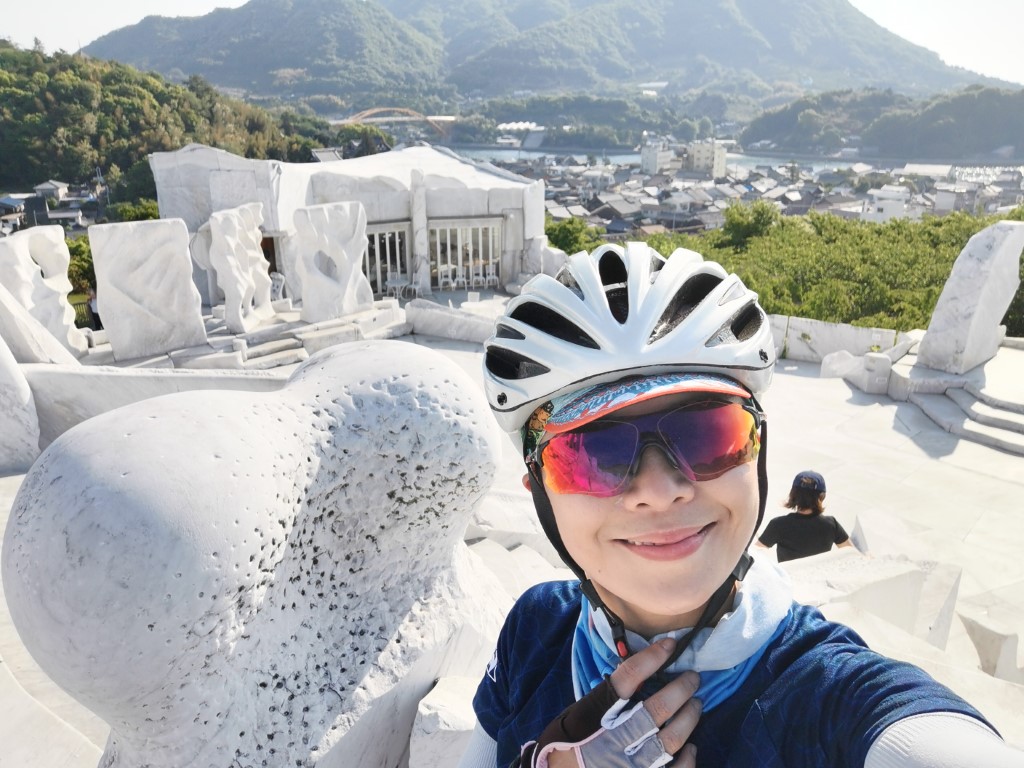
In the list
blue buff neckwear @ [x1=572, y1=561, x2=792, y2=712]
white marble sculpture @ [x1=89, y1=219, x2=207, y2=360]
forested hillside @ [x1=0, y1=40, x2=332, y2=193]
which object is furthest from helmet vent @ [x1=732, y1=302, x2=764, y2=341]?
forested hillside @ [x1=0, y1=40, x2=332, y2=193]

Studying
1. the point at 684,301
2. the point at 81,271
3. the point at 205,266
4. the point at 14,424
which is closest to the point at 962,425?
the point at 684,301

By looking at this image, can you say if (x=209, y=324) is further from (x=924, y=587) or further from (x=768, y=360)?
(x=768, y=360)

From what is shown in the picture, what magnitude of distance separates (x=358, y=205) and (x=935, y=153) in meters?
156

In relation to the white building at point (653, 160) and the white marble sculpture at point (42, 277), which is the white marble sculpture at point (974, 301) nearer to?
the white marble sculpture at point (42, 277)

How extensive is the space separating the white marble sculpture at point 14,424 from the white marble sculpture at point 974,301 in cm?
1103

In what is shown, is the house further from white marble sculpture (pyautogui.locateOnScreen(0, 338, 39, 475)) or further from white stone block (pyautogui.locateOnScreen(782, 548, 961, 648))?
white stone block (pyautogui.locateOnScreen(782, 548, 961, 648))

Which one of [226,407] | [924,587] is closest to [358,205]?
[924,587]

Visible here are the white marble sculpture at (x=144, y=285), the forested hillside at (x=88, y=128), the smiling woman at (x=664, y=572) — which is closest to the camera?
the smiling woman at (x=664, y=572)

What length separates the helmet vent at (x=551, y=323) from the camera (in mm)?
1800

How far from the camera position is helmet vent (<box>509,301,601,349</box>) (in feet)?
5.90

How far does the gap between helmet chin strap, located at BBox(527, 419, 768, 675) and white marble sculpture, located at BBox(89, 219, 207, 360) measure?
10.1 meters

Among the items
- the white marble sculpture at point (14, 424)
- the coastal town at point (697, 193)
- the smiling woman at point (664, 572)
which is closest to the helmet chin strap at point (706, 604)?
the smiling woman at point (664, 572)

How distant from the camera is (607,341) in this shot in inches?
67.9

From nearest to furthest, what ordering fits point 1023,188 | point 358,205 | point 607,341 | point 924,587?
point 607,341 < point 924,587 < point 358,205 < point 1023,188
